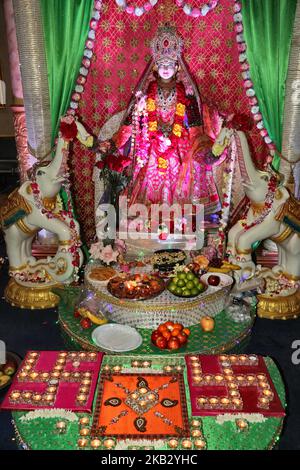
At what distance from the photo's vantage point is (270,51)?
18.1 ft

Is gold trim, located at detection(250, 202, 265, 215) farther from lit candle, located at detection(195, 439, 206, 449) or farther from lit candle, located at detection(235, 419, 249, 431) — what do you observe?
lit candle, located at detection(195, 439, 206, 449)

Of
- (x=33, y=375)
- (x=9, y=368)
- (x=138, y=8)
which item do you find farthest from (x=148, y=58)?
(x=33, y=375)

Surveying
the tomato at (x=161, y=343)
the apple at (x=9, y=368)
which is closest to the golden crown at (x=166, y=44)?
the tomato at (x=161, y=343)

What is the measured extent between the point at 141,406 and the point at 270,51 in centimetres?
442

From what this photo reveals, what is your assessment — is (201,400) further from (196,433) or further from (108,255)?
(108,255)

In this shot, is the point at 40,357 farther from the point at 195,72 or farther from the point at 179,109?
the point at 195,72

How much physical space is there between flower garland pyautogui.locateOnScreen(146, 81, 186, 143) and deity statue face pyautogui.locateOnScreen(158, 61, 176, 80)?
8.2 inches

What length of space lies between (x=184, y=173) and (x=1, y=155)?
269 inches

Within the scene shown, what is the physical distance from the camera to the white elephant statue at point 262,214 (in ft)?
16.2

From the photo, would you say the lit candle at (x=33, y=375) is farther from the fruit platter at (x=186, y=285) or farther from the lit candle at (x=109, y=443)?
the fruit platter at (x=186, y=285)

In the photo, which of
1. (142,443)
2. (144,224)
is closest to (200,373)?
(142,443)

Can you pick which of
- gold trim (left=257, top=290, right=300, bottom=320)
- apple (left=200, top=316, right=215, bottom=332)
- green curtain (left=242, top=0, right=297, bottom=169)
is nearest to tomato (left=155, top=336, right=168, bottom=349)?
apple (left=200, top=316, right=215, bottom=332)

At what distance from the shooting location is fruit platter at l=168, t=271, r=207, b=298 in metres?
4.53
